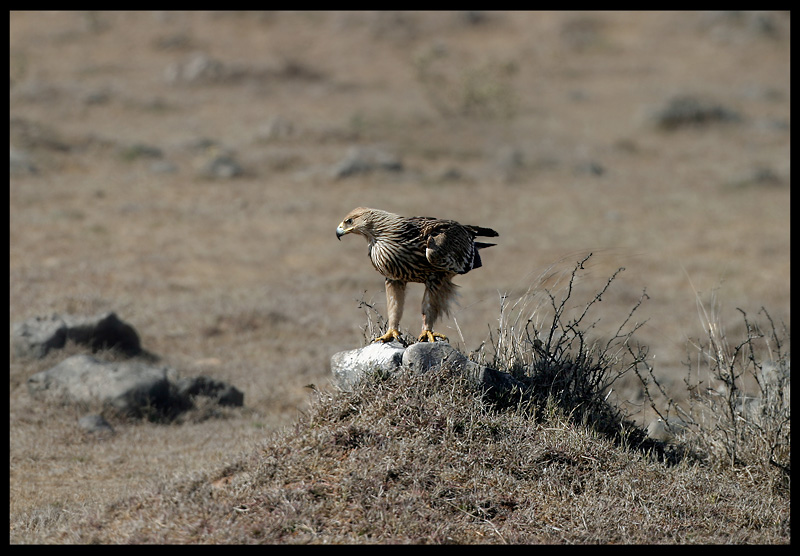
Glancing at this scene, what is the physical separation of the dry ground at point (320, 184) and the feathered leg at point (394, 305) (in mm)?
1431

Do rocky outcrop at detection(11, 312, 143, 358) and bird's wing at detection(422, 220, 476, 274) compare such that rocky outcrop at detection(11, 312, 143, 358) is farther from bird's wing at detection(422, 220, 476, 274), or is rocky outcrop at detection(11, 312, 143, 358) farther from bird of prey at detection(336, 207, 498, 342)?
bird's wing at detection(422, 220, 476, 274)

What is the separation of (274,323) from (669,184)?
13471mm

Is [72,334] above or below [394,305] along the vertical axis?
below

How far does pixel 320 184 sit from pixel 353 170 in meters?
1.04

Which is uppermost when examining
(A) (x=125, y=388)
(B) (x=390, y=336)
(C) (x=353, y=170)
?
(C) (x=353, y=170)

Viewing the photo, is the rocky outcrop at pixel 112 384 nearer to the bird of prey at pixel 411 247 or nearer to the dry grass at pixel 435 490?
the dry grass at pixel 435 490

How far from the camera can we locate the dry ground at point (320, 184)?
10648mm

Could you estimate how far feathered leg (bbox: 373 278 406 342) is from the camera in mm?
5809

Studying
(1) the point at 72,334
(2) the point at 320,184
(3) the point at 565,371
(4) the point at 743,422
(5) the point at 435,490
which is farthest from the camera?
(2) the point at 320,184

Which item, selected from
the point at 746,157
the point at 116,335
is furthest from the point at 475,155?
the point at 116,335

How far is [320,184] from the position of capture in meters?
20.3

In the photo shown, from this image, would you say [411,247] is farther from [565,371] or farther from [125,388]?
[125,388]

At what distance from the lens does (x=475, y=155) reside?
24.4 m

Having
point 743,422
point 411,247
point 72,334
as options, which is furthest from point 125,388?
point 743,422
